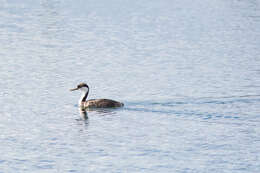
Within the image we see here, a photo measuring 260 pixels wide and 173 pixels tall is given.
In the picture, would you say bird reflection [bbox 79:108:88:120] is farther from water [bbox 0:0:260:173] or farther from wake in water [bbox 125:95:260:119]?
wake in water [bbox 125:95:260:119]

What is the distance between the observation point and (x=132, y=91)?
121 ft

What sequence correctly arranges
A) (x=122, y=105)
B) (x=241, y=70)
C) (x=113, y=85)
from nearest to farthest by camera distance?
(x=122, y=105), (x=113, y=85), (x=241, y=70)

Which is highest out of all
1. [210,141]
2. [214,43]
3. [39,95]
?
[214,43]

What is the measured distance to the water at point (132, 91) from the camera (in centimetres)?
2570

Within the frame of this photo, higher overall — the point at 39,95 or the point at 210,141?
the point at 39,95

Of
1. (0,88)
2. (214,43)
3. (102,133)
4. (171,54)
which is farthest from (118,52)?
(102,133)

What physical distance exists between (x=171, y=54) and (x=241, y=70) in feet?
22.2

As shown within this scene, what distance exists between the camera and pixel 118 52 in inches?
1906

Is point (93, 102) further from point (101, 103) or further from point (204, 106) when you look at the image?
point (204, 106)

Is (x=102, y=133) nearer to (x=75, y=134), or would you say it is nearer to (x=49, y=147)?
(x=75, y=134)

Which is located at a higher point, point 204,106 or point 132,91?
point 132,91

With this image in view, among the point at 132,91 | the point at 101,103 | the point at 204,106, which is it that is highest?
the point at 132,91

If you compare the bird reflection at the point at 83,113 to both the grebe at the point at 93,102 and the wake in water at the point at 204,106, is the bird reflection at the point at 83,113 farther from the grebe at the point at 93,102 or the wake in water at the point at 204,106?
the wake in water at the point at 204,106

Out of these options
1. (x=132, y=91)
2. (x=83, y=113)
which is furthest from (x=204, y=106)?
(x=83, y=113)
